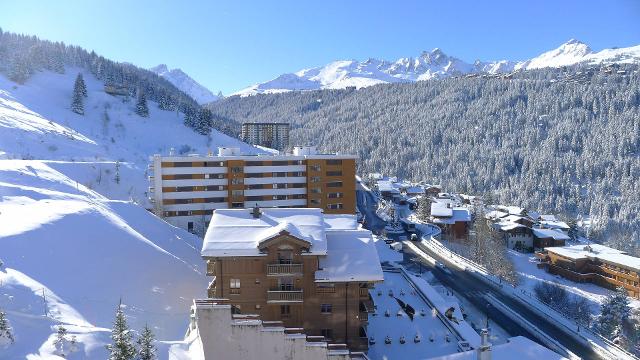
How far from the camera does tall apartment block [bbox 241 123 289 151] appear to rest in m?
137

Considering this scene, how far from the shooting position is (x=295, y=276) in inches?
728

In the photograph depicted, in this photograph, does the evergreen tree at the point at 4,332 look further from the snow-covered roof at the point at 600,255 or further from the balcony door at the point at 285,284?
the snow-covered roof at the point at 600,255

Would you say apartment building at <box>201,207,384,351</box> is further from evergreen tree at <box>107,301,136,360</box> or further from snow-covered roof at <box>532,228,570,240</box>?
snow-covered roof at <box>532,228,570,240</box>

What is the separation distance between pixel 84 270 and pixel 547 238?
60114mm

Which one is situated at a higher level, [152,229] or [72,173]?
[72,173]

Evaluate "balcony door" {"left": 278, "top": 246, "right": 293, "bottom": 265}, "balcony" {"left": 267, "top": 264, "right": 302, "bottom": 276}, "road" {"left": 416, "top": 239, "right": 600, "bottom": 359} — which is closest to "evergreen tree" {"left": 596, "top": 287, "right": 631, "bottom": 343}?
"road" {"left": 416, "top": 239, "right": 600, "bottom": 359}

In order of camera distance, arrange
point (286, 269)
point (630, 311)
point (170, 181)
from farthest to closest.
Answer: point (170, 181), point (630, 311), point (286, 269)

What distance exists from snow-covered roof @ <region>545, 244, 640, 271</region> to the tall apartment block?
95.8 metres

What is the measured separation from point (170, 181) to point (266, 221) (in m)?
27.7

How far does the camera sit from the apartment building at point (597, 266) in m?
44.8

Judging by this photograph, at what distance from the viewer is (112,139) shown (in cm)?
7788

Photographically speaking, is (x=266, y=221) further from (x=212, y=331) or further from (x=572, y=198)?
(x=572, y=198)

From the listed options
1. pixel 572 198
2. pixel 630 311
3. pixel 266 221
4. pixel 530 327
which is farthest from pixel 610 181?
pixel 266 221

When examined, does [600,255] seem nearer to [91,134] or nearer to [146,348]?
[146,348]
